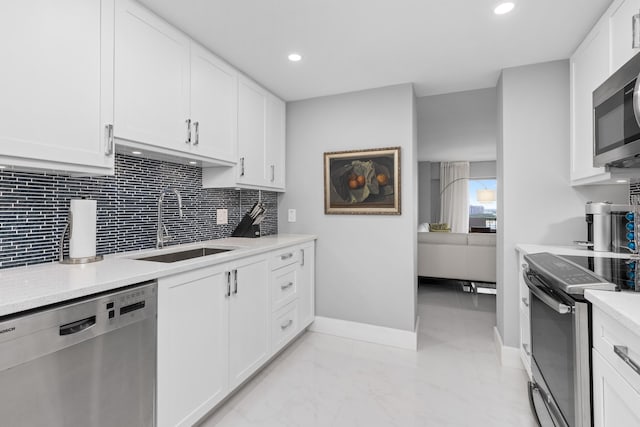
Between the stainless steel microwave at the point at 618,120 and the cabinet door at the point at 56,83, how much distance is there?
216 centimetres

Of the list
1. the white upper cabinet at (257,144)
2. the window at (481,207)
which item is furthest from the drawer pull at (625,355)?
the window at (481,207)

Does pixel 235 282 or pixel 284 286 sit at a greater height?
pixel 235 282

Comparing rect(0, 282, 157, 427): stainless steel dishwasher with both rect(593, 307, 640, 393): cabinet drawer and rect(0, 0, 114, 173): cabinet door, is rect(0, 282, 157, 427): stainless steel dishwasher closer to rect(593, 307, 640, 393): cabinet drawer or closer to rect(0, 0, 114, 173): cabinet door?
rect(0, 0, 114, 173): cabinet door

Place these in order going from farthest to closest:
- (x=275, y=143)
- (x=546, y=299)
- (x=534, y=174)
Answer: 1. (x=275, y=143)
2. (x=534, y=174)
3. (x=546, y=299)

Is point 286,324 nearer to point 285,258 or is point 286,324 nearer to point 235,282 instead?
point 285,258

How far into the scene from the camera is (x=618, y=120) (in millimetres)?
1314

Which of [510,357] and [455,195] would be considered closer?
[510,357]

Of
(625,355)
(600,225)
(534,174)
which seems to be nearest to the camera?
(625,355)

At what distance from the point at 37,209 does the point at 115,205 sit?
382 mm

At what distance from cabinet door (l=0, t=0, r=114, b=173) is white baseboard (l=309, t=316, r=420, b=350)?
225 centimetres

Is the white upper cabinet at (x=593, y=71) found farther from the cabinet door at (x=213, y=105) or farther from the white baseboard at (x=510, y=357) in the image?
the cabinet door at (x=213, y=105)

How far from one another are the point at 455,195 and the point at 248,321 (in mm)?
7593

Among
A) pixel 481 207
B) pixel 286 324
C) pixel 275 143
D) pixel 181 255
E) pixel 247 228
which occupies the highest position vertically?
pixel 275 143

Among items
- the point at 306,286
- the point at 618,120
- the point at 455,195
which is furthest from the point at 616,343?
the point at 455,195
